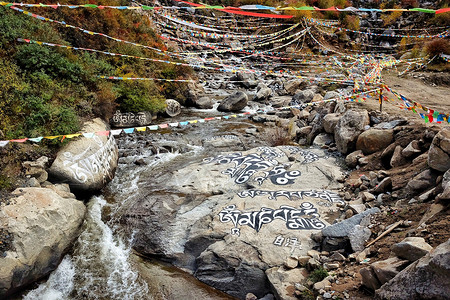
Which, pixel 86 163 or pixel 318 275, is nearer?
pixel 318 275

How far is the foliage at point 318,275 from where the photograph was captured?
443cm

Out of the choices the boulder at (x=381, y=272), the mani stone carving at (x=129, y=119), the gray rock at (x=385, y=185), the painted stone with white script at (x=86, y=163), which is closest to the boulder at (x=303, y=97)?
the mani stone carving at (x=129, y=119)

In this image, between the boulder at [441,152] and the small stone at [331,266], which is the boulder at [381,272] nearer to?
the small stone at [331,266]

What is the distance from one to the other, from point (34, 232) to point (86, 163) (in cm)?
278

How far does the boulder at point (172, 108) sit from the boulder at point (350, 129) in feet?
28.6

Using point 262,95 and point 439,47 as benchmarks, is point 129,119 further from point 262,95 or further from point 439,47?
point 439,47

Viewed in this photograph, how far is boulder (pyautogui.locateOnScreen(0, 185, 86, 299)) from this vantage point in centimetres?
510

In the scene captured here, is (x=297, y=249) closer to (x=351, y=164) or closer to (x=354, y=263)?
(x=354, y=263)

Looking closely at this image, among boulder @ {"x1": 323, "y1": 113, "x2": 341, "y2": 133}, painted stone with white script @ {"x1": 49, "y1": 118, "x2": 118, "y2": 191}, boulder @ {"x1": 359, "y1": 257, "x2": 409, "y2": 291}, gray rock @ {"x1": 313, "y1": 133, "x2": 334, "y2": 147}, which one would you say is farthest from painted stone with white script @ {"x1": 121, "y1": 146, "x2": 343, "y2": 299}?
boulder @ {"x1": 359, "y1": 257, "x2": 409, "y2": 291}

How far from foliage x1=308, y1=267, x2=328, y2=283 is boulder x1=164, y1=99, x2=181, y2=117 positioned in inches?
468

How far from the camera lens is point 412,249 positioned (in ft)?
11.4

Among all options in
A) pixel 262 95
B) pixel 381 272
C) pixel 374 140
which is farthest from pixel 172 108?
pixel 381 272

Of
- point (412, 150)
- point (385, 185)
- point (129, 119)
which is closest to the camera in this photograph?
point (385, 185)

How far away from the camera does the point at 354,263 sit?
4.46 metres
